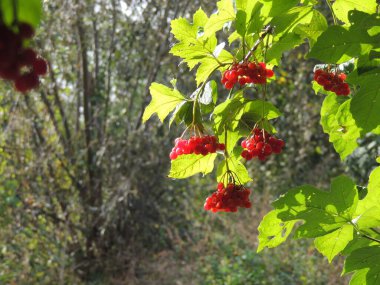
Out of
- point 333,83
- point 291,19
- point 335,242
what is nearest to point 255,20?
point 291,19

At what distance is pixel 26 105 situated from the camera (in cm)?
597

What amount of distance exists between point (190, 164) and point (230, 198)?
149mm

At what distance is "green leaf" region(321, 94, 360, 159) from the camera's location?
60.0 inches

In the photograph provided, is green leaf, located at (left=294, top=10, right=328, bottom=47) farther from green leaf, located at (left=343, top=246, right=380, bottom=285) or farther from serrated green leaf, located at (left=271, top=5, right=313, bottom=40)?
green leaf, located at (left=343, top=246, right=380, bottom=285)

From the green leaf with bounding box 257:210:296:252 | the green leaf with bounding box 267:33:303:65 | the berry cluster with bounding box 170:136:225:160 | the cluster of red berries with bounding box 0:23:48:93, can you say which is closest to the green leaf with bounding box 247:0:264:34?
the green leaf with bounding box 267:33:303:65

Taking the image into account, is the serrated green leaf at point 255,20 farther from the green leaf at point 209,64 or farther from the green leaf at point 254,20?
the green leaf at point 209,64

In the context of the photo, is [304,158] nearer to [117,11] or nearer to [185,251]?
[185,251]

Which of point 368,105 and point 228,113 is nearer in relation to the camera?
point 368,105

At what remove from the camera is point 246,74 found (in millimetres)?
1434

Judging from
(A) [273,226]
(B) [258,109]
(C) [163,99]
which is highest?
(C) [163,99]

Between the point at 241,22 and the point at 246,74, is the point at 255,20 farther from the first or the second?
the point at 246,74

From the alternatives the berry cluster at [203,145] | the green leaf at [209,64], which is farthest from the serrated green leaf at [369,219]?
the green leaf at [209,64]

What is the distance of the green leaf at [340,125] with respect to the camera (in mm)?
1524

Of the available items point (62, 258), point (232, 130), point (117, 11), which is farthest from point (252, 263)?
point (232, 130)
